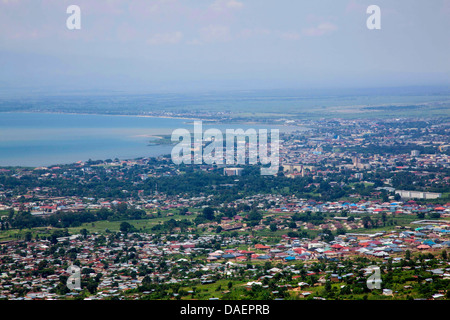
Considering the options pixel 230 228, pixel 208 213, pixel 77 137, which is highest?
pixel 77 137

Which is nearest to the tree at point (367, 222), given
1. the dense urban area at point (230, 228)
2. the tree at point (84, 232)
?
the dense urban area at point (230, 228)

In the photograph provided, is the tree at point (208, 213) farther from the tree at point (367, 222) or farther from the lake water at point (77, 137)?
the lake water at point (77, 137)

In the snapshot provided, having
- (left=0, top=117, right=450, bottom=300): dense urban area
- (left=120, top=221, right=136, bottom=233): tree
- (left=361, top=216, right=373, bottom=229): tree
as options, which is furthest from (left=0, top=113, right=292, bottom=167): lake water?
(left=361, top=216, right=373, bottom=229): tree

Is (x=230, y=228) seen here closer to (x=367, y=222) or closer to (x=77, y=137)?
(x=367, y=222)

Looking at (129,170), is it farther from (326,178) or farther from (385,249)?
(385,249)

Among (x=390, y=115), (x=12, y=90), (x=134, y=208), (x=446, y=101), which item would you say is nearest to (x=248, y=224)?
(x=134, y=208)

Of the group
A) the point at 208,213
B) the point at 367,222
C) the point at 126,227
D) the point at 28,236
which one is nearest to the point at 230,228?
the point at 208,213

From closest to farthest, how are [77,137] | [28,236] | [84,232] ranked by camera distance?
[28,236] → [84,232] → [77,137]
